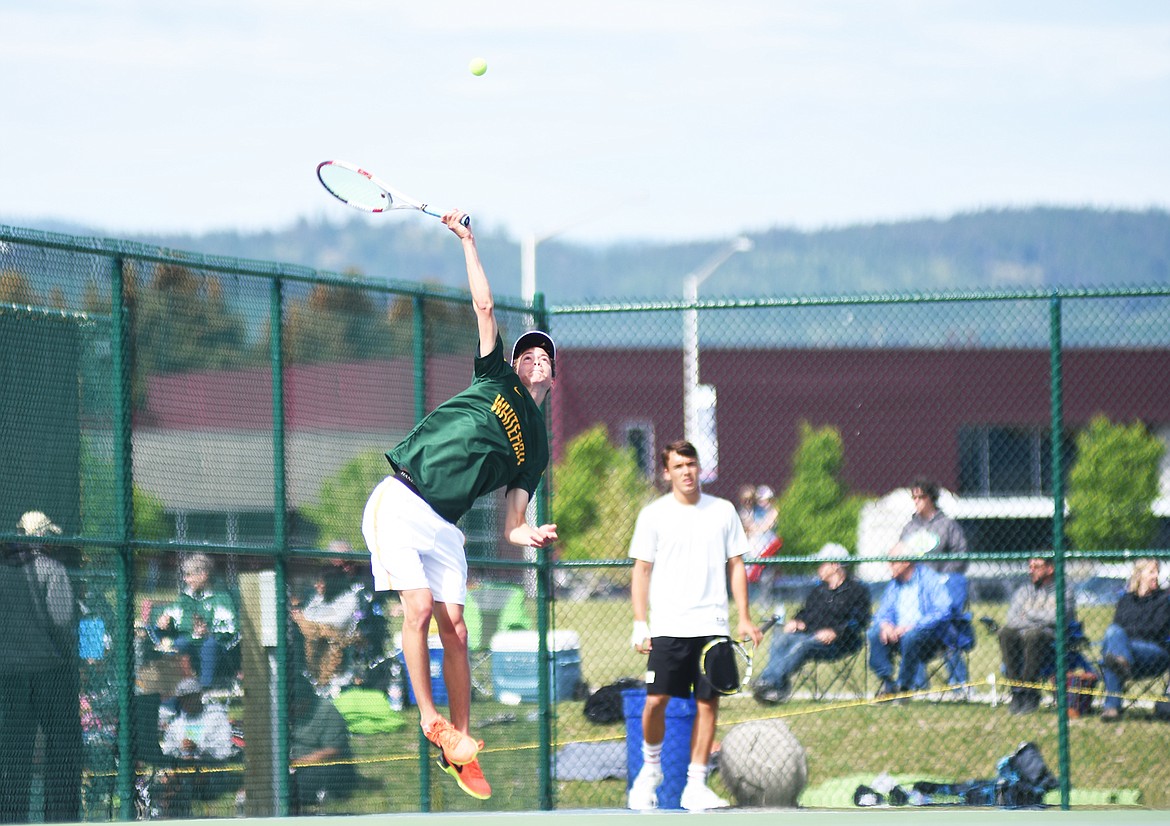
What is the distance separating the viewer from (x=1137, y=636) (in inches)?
403

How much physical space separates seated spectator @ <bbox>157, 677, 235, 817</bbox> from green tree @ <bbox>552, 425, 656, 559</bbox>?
4.41 meters

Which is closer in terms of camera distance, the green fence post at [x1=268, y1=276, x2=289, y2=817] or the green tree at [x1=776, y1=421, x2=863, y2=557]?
the green fence post at [x1=268, y1=276, x2=289, y2=817]

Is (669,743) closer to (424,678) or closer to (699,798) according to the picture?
(699,798)

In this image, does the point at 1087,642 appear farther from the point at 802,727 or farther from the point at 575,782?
the point at 575,782

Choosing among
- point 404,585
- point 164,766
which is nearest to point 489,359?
point 404,585

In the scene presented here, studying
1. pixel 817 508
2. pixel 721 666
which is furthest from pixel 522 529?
pixel 817 508

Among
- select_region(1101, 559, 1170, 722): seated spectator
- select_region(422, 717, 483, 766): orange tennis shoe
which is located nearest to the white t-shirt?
select_region(1101, 559, 1170, 722): seated spectator

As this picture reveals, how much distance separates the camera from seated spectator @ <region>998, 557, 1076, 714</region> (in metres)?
10.4

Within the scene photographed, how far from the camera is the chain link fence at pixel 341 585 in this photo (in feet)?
25.2

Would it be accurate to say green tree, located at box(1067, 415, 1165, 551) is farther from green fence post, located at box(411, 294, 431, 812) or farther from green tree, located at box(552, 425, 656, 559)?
green fence post, located at box(411, 294, 431, 812)

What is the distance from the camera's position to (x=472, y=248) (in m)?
6.54

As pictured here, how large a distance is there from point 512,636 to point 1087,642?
3513mm

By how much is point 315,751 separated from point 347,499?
1363 millimetres

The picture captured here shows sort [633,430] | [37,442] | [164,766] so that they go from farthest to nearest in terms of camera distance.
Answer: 1. [633,430]
2. [164,766]
3. [37,442]
